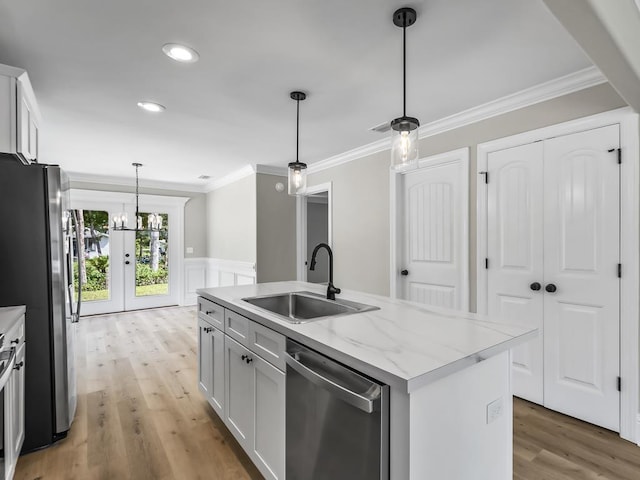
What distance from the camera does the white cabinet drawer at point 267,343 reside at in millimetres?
1582

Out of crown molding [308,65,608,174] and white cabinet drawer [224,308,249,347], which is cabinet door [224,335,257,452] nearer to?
white cabinet drawer [224,308,249,347]

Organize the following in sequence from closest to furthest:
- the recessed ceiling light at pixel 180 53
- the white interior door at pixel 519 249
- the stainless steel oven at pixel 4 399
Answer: the stainless steel oven at pixel 4 399
the recessed ceiling light at pixel 180 53
the white interior door at pixel 519 249

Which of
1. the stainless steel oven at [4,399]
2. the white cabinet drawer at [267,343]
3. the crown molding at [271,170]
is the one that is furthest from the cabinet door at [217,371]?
the crown molding at [271,170]

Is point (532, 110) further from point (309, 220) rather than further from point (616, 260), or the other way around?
point (309, 220)

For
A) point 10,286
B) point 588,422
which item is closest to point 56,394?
point 10,286

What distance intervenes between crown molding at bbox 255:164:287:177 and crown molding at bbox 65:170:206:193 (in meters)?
2.32

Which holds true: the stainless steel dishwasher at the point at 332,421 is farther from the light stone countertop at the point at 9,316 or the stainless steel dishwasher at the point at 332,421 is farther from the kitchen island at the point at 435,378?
the light stone countertop at the point at 9,316

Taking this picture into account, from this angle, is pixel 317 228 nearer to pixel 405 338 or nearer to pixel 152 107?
pixel 152 107

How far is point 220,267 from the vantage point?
20.8ft

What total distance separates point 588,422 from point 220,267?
546 centimetres

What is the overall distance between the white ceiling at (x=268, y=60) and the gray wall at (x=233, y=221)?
5.92 feet

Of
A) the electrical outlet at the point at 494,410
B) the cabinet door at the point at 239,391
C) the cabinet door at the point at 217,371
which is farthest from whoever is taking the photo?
the cabinet door at the point at 217,371

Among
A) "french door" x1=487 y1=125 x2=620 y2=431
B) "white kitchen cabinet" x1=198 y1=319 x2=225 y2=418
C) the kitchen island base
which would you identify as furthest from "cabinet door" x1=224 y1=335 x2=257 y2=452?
"french door" x1=487 y1=125 x2=620 y2=431

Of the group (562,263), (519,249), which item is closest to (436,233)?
(519,249)
